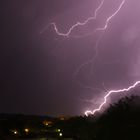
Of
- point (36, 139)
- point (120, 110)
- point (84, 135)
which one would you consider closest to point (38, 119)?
point (36, 139)

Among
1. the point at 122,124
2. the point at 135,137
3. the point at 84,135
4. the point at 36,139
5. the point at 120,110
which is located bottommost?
the point at 135,137

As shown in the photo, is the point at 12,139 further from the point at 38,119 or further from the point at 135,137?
the point at 38,119

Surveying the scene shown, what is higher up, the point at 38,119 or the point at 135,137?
the point at 38,119

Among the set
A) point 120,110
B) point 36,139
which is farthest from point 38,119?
point 120,110

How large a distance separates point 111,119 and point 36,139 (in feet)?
66.7

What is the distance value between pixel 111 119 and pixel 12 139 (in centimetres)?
1838

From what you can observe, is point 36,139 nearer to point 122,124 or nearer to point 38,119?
point 122,124

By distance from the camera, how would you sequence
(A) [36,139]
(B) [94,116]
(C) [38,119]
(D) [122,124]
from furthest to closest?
(C) [38,119] → (A) [36,139] → (B) [94,116] → (D) [122,124]

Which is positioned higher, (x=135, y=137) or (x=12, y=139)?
(x=12, y=139)

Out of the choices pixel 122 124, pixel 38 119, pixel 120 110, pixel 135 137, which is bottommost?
pixel 135 137

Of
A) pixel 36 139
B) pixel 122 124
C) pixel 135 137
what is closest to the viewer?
pixel 135 137

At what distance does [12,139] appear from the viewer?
40.3m

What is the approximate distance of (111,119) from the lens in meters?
23.4

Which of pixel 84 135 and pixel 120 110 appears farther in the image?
pixel 84 135
